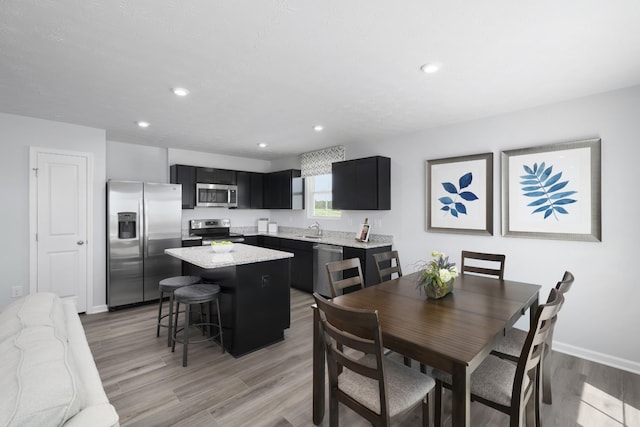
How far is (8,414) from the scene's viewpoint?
73 cm

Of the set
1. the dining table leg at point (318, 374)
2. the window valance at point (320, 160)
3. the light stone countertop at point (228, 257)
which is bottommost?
the dining table leg at point (318, 374)

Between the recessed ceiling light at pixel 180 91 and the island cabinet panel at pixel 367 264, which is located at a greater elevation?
the recessed ceiling light at pixel 180 91

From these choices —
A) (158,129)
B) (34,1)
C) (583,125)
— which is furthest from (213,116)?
(583,125)

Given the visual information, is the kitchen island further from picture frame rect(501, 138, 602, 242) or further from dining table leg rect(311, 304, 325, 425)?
picture frame rect(501, 138, 602, 242)

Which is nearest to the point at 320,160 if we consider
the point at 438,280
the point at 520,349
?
the point at 438,280

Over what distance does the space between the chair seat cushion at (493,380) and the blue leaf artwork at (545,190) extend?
1951 millimetres

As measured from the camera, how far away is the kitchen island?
2.83 meters

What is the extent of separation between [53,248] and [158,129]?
196 cm

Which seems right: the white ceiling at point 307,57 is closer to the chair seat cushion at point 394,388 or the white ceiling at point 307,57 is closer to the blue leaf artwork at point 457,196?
the blue leaf artwork at point 457,196

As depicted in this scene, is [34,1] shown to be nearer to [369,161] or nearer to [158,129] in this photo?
[158,129]

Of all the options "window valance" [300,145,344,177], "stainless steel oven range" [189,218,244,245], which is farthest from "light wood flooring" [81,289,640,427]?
"window valance" [300,145,344,177]

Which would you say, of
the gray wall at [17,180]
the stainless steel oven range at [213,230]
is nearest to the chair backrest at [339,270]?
the stainless steel oven range at [213,230]

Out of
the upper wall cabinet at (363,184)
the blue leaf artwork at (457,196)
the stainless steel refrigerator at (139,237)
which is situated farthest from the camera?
the upper wall cabinet at (363,184)

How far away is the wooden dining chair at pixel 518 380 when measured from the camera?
4.50ft
